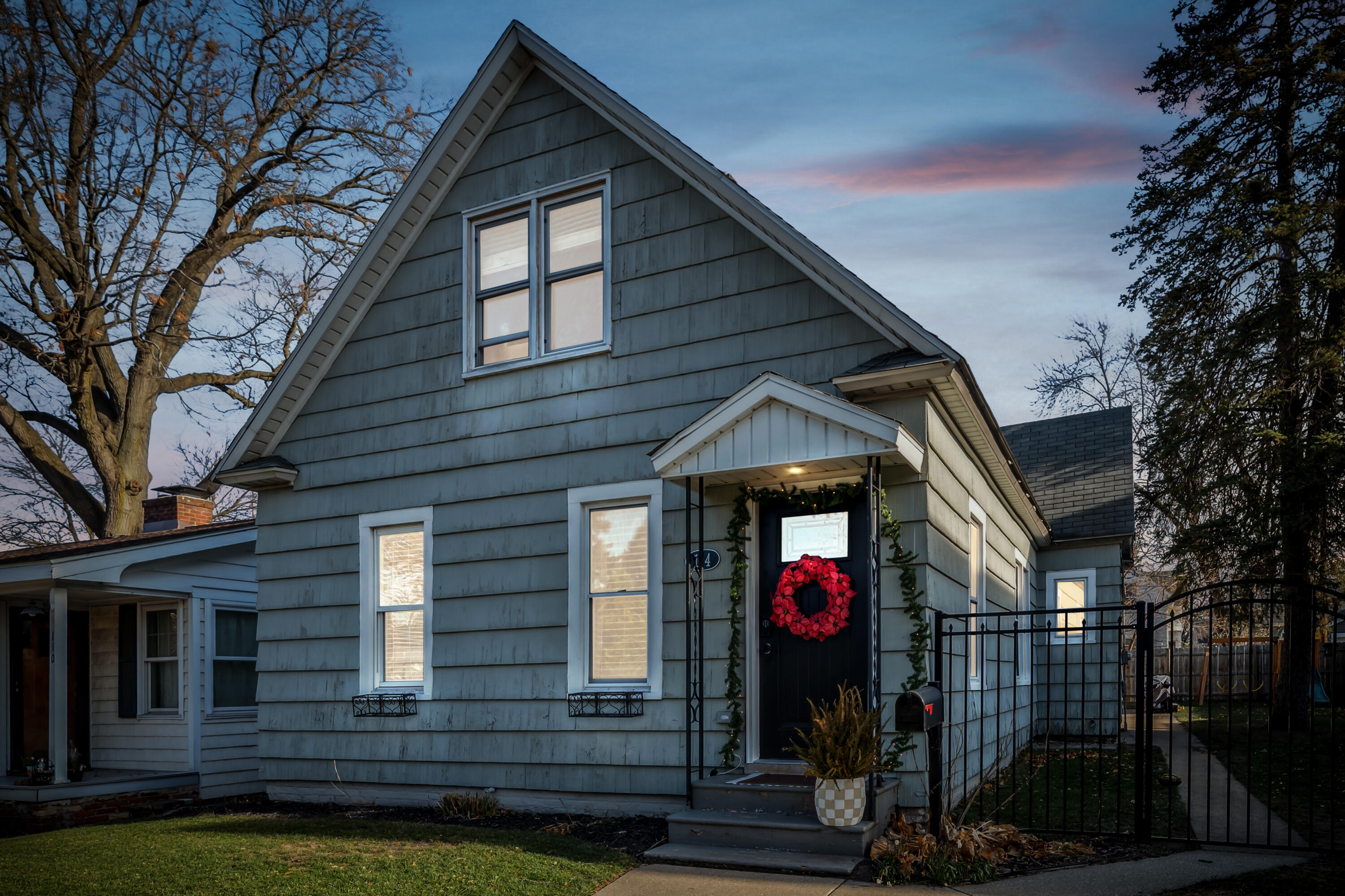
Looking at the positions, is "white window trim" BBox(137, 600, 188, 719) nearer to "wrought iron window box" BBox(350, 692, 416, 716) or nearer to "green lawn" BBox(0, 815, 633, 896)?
"wrought iron window box" BBox(350, 692, 416, 716)

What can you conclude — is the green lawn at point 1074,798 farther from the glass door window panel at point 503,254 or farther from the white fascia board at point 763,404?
the glass door window panel at point 503,254

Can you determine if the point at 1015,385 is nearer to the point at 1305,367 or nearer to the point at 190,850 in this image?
the point at 1305,367

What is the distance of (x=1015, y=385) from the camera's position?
101 feet

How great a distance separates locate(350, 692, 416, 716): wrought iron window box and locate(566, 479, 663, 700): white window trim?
6.35 feet

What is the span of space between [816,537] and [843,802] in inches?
89.6

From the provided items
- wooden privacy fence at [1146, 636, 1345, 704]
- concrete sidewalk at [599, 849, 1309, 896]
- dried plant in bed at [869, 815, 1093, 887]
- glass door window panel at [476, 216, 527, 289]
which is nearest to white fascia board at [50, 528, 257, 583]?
glass door window panel at [476, 216, 527, 289]

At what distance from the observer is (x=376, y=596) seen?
32.9 ft

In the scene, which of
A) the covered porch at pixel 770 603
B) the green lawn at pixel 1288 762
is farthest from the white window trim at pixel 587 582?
the green lawn at pixel 1288 762

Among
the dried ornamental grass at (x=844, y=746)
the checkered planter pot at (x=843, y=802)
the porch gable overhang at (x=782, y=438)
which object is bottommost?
the checkered planter pot at (x=843, y=802)

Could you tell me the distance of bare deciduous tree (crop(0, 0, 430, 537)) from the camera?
17641 mm

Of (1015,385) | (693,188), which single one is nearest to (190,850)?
(693,188)

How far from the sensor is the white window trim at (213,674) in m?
12.3

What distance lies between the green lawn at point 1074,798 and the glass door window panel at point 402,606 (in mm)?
5314

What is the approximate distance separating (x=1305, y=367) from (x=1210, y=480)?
2290 mm
